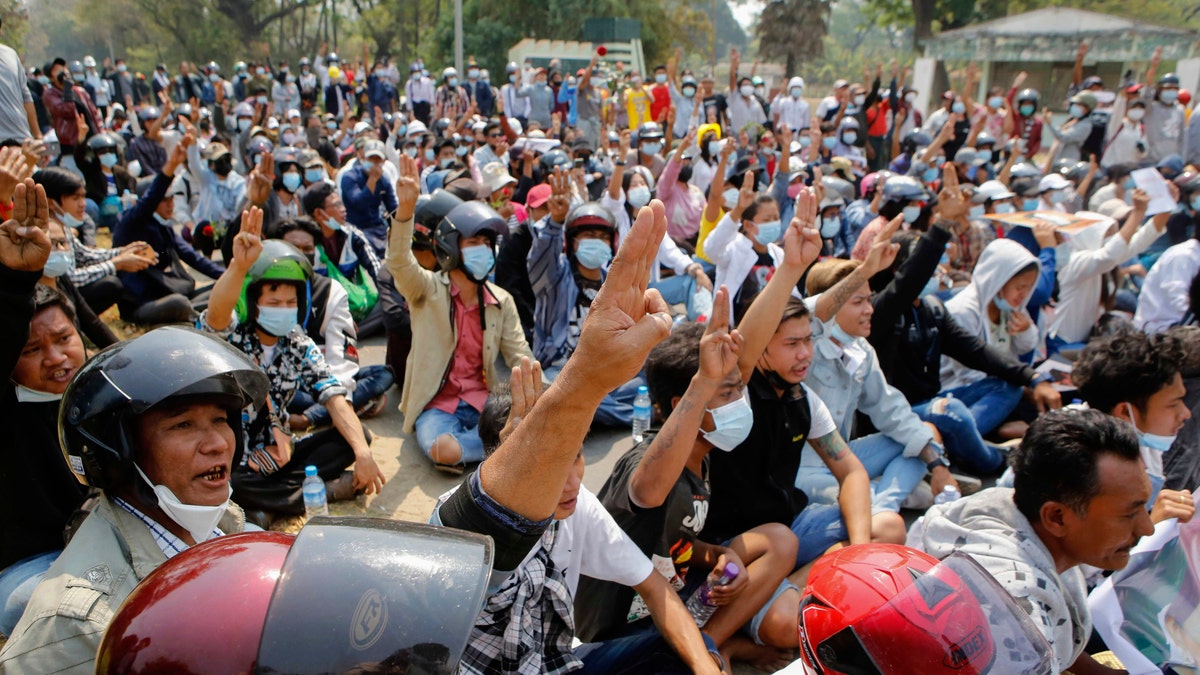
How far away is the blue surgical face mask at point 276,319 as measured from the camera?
13.8ft

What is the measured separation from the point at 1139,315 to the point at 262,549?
252 inches

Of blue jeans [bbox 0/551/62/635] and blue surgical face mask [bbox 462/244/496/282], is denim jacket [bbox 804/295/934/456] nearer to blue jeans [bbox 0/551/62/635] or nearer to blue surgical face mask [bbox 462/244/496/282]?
blue surgical face mask [bbox 462/244/496/282]

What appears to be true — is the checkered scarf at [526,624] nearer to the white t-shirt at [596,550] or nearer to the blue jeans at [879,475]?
the white t-shirt at [596,550]

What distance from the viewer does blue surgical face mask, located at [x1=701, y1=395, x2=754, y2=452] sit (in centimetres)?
315

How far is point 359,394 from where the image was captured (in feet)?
18.6

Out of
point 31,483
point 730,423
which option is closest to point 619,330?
point 730,423

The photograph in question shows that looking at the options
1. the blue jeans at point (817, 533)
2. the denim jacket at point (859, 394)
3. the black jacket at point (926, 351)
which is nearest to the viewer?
the blue jeans at point (817, 533)

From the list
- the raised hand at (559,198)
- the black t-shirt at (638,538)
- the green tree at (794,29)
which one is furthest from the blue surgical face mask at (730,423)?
the green tree at (794,29)

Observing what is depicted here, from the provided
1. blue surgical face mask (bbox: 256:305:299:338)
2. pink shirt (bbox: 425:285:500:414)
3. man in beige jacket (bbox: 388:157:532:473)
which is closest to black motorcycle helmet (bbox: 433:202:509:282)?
man in beige jacket (bbox: 388:157:532:473)

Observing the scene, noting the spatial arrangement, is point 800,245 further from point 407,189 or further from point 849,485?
point 407,189

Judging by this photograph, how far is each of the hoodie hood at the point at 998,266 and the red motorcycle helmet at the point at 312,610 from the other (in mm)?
4907

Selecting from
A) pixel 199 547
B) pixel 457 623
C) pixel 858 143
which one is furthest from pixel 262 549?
pixel 858 143

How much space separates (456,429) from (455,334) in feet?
1.98

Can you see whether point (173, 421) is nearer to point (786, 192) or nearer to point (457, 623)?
point (457, 623)
